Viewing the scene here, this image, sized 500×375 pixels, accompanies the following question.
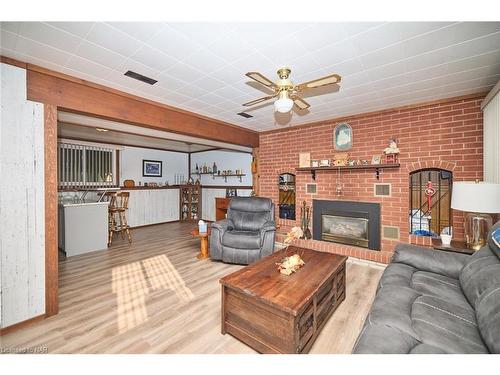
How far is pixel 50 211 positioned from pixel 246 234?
233 centimetres

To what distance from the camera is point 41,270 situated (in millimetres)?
2070

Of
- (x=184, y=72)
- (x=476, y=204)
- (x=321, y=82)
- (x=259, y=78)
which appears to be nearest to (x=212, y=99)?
(x=184, y=72)

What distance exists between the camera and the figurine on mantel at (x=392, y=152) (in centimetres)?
334

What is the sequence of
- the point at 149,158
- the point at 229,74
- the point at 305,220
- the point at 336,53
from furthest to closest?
the point at 149,158 → the point at 305,220 → the point at 229,74 → the point at 336,53

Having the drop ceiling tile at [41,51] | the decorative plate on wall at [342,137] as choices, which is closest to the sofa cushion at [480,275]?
the decorative plate on wall at [342,137]

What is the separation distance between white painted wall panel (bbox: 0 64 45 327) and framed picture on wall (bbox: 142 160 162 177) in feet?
15.2

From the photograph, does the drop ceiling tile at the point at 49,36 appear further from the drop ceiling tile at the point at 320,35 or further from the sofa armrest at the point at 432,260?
the sofa armrest at the point at 432,260

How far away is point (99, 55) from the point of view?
Answer: 75.3 inches

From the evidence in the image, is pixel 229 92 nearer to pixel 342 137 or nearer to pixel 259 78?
pixel 259 78

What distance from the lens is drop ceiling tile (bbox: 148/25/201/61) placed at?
5.32ft

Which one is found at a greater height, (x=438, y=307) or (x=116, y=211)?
(x=116, y=211)

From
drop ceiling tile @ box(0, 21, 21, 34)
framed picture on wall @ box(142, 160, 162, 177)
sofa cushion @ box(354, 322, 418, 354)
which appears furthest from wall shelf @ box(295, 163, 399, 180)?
framed picture on wall @ box(142, 160, 162, 177)

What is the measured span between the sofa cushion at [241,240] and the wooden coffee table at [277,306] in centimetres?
113

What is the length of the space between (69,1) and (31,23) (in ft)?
2.21
